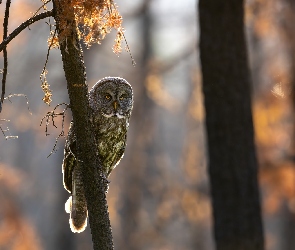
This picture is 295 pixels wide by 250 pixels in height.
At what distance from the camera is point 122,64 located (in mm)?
15656

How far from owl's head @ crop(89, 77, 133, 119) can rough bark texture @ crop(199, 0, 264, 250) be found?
1.22 meters

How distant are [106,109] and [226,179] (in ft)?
5.56

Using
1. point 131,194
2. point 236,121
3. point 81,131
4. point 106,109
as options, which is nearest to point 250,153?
point 236,121

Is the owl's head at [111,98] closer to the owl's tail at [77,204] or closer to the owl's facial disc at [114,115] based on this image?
the owl's facial disc at [114,115]

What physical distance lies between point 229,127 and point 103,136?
5.53 ft

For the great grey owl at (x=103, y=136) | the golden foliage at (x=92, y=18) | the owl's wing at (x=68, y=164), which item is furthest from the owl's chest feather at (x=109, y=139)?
the golden foliage at (x=92, y=18)

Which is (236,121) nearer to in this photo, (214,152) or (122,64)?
(214,152)

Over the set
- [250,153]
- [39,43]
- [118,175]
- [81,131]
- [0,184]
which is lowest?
[81,131]

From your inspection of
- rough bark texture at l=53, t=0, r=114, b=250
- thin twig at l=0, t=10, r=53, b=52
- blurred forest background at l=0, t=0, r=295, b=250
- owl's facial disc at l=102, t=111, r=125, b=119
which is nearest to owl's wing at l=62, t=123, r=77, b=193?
owl's facial disc at l=102, t=111, r=125, b=119

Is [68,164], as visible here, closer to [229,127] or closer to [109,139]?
[109,139]

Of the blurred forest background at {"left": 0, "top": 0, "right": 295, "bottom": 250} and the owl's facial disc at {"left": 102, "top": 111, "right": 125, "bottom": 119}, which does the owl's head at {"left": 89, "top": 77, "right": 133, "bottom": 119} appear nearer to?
the owl's facial disc at {"left": 102, "top": 111, "right": 125, "bottom": 119}

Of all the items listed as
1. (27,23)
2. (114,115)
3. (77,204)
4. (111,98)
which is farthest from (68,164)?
(27,23)

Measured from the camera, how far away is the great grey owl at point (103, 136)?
15.5ft

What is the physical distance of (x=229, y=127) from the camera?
6.10 metres
